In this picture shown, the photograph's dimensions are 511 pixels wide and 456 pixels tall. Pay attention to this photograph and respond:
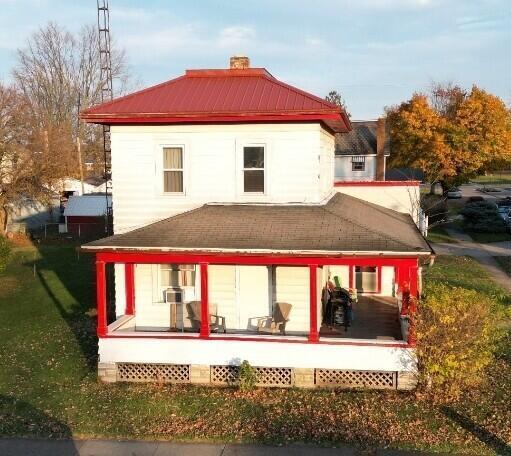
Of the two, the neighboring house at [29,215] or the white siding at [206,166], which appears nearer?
the white siding at [206,166]

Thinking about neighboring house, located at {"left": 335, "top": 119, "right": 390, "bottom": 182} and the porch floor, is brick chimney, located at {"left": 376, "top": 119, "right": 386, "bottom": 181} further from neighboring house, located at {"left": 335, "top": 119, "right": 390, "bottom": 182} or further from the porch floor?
the porch floor

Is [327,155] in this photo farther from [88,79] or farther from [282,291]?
[88,79]

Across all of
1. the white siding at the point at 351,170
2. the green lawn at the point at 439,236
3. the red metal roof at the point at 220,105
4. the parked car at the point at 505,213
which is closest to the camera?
the red metal roof at the point at 220,105

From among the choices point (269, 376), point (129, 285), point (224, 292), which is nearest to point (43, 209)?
point (129, 285)

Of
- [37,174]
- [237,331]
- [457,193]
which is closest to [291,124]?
[237,331]

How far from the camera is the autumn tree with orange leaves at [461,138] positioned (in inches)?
1625

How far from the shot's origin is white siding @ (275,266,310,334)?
47.6 ft

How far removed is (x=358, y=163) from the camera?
1788 inches

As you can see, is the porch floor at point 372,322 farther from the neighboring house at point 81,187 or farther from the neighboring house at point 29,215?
the neighboring house at point 81,187

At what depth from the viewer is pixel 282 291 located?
14.6m

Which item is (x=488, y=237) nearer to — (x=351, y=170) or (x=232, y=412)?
(x=351, y=170)

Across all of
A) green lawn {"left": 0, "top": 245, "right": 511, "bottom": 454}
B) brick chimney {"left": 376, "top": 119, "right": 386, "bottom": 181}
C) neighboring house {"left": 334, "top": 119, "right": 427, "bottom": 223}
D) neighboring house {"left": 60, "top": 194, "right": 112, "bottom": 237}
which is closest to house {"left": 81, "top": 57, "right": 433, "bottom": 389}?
green lawn {"left": 0, "top": 245, "right": 511, "bottom": 454}

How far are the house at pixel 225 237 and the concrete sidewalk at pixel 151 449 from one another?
285 cm

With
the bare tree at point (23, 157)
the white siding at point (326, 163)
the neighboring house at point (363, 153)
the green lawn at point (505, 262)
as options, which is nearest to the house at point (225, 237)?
the white siding at point (326, 163)
